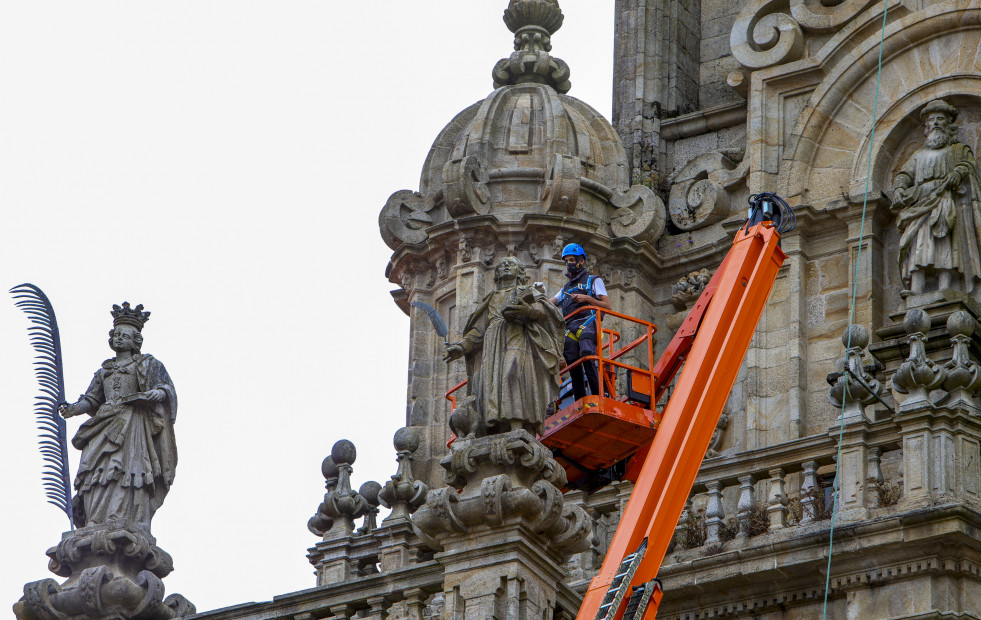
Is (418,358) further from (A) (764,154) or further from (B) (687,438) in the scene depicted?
(B) (687,438)

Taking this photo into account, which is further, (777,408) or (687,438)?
(777,408)

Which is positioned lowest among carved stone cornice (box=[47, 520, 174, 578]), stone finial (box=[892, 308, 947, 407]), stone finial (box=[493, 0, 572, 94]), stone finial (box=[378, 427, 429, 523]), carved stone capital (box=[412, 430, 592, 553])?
carved stone capital (box=[412, 430, 592, 553])

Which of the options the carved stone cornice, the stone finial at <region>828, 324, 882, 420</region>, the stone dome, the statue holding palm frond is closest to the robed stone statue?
the stone finial at <region>828, 324, 882, 420</region>

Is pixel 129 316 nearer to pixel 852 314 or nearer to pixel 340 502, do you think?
pixel 340 502

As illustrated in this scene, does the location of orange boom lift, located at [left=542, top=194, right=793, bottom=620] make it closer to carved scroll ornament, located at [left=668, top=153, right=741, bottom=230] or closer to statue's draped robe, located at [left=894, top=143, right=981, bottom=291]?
statue's draped robe, located at [left=894, top=143, right=981, bottom=291]

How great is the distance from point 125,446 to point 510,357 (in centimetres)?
532

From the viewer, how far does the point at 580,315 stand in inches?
1096

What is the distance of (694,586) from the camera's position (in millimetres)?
26078

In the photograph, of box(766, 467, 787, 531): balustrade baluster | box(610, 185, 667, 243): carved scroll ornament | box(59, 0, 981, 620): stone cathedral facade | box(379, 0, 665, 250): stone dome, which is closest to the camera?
box(59, 0, 981, 620): stone cathedral facade

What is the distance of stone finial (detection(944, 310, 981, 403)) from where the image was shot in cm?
2597

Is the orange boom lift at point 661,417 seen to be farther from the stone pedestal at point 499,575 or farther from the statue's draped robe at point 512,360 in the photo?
the statue's draped robe at point 512,360

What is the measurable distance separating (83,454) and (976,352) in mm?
8405

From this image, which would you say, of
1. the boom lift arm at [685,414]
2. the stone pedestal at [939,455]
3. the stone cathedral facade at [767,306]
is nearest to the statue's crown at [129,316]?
the stone cathedral facade at [767,306]

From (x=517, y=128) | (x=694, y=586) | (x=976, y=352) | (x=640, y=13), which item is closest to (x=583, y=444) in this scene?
(x=694, y=586)
